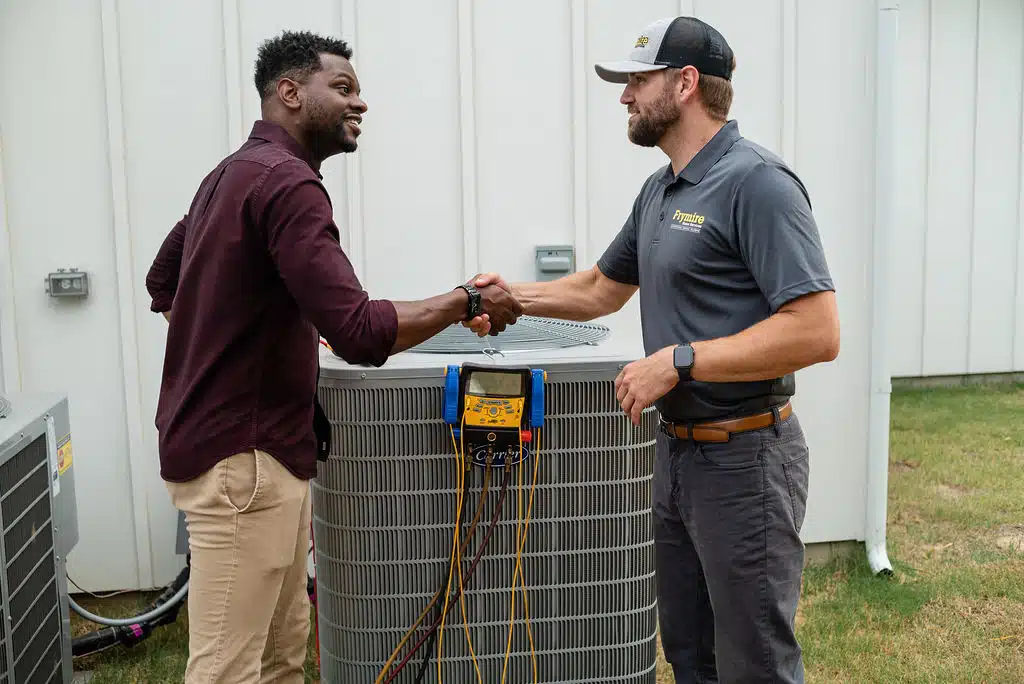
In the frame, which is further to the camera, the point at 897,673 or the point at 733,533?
the point at 897,673

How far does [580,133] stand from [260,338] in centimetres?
189

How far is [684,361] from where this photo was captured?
6.40ft

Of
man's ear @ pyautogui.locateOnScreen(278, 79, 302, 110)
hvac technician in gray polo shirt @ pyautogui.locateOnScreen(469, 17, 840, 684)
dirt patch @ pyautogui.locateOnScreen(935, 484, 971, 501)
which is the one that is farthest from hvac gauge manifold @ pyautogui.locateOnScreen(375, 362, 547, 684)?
dirt patch @ pyautogui.locateOnScreen(935, 484, 971, 501)

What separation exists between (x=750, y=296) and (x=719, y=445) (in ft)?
1.04

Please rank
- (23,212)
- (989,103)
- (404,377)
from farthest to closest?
(989,103) → (23,212) → (404,377)

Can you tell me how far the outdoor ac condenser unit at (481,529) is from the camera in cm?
236

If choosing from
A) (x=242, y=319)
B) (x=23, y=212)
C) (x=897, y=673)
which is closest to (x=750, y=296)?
(x=242, y=319)

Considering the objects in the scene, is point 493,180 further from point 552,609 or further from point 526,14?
point 552,609

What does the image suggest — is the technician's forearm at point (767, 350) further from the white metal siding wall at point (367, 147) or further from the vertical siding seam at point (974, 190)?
the vertical siding seam at point (974, 190)

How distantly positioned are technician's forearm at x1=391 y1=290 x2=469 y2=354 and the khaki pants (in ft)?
1.24

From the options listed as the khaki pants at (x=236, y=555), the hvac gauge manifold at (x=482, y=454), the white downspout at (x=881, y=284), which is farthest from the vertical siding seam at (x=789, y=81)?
the khaki pants at (x=236, y=555)

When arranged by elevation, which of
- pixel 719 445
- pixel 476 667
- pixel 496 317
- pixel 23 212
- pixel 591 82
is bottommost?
pixel 476 667

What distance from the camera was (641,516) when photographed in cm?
248

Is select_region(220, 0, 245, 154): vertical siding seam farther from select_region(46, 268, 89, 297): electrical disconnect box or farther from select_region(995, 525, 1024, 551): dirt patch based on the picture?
select_region(995, 525, 1024, 551): dirt patch
